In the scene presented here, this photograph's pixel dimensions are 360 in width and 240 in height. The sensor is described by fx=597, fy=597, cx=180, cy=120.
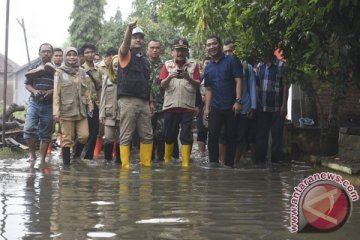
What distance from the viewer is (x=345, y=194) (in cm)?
323

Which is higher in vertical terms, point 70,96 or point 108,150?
point 70,96

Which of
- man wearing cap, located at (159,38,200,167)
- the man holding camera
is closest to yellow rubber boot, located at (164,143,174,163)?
man wearing cap, located at (159,38,200,167)

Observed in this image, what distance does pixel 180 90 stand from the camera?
8492 mm

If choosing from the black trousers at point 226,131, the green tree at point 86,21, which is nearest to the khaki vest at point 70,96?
the black trousers at point 226,131

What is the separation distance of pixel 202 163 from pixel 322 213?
5.65m

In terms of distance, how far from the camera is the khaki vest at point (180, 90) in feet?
27.8

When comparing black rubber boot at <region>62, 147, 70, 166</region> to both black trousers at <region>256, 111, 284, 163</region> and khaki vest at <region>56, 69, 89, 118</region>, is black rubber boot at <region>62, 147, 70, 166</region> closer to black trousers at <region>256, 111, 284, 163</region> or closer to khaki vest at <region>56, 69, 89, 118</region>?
khaki vest at <region>56, 69, 89, 118</region>

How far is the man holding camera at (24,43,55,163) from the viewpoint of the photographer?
885cm

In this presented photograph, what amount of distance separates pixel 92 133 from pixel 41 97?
3.65 ft

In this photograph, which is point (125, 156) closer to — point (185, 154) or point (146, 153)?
point (146, 153)

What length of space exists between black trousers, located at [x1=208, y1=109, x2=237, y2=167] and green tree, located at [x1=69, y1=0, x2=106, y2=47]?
38903 mm

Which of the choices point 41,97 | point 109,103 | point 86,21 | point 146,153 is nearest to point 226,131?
point 146,153

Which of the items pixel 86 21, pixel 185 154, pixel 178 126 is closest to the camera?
pixel 185 154

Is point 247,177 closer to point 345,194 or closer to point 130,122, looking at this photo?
point 130,122
